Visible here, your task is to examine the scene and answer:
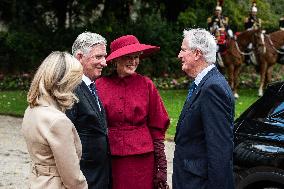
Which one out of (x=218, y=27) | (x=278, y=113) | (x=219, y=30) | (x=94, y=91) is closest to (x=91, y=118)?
(x=94, y=91)

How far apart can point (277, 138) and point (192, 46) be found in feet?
5.05

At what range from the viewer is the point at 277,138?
525 centimetres

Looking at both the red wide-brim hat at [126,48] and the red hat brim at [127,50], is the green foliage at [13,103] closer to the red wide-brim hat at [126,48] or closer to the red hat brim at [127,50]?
the red wide-brim hat at [126,48]

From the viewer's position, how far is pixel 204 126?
3912 millimetres

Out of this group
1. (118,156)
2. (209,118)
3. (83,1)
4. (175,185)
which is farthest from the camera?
(83,1)

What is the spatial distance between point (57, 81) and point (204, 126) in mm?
954

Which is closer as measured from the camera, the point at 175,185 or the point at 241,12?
the point at 175,185

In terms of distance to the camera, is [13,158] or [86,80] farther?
[13,158]

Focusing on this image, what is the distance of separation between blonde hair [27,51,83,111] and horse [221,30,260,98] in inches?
586

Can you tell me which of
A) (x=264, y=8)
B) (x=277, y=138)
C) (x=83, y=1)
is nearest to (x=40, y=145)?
(x=277, y=138)

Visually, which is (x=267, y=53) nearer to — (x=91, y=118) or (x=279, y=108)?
(x=279, y=108)

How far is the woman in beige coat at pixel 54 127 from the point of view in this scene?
3.48 metres

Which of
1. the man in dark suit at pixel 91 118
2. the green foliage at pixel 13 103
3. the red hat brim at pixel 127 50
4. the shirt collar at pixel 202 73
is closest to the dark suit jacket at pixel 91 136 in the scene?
the man in dark suit at pixel 91 118

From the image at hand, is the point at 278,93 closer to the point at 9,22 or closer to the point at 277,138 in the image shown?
the point at 277,138
